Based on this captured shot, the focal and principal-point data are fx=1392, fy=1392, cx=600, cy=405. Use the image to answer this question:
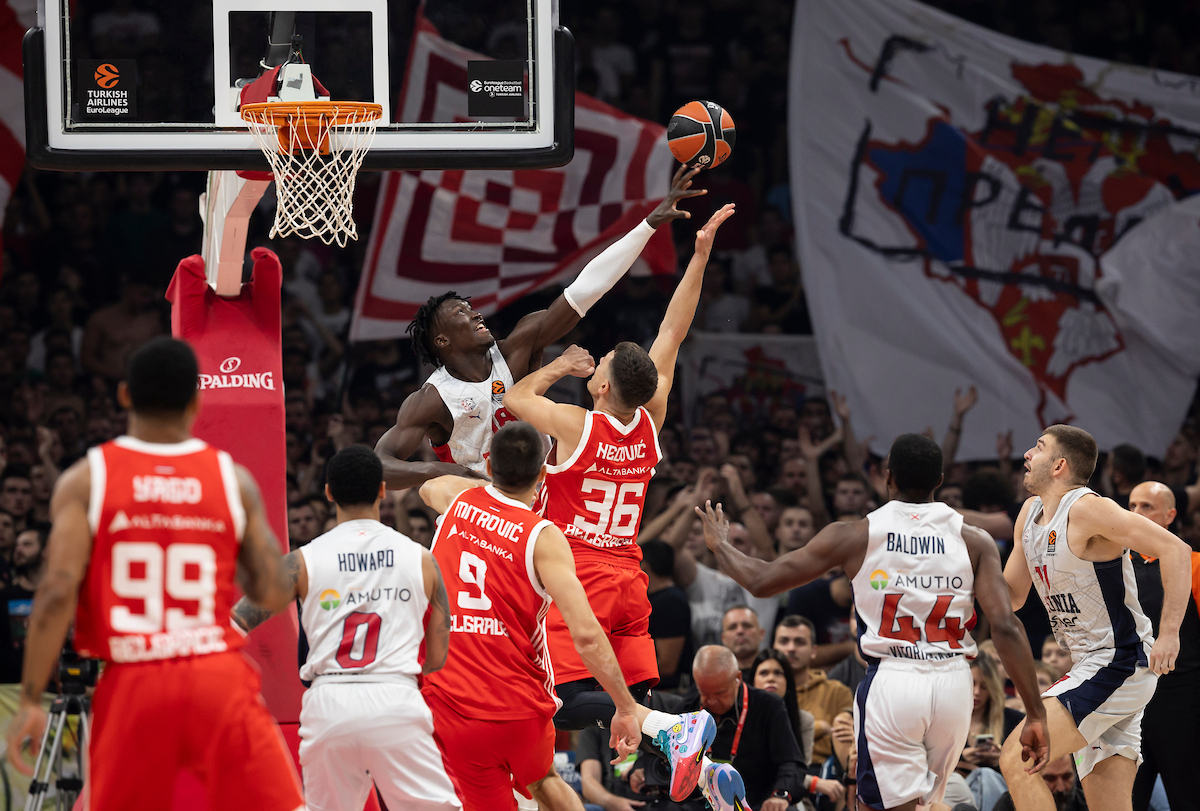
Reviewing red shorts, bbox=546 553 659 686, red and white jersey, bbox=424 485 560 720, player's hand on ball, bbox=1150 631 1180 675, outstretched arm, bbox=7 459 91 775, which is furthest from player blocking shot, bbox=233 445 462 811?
player's hand on ball, bbox=1150 631 1180 675

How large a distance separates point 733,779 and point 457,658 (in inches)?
64.4

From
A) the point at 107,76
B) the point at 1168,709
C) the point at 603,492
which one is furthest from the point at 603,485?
the point at 1168,709

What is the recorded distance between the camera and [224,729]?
408 cm

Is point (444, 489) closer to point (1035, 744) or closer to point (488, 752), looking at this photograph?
point (488, 752)

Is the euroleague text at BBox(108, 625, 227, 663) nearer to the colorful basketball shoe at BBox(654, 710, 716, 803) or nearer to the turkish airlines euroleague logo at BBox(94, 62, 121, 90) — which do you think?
the colorful basketball shoe at BBox(654, 710, 716, 803)

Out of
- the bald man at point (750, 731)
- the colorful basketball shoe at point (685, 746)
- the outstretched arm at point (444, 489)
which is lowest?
the bald man at point (750, 731)

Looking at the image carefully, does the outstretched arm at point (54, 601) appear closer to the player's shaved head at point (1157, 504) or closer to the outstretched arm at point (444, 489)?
the outstretched arm at point (444, 489)

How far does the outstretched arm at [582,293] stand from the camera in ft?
22.8

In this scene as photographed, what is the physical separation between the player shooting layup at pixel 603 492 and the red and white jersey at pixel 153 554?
243 cm

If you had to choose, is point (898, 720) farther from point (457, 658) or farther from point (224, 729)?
point (224, 729)

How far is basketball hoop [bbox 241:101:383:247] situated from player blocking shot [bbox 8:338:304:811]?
93.7 inches

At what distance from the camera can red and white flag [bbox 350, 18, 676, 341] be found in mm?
11297

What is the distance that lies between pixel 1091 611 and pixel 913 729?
4.17 ft

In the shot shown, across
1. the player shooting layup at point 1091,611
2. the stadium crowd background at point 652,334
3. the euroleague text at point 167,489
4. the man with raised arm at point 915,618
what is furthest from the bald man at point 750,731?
the euroleague text at point 167,489
